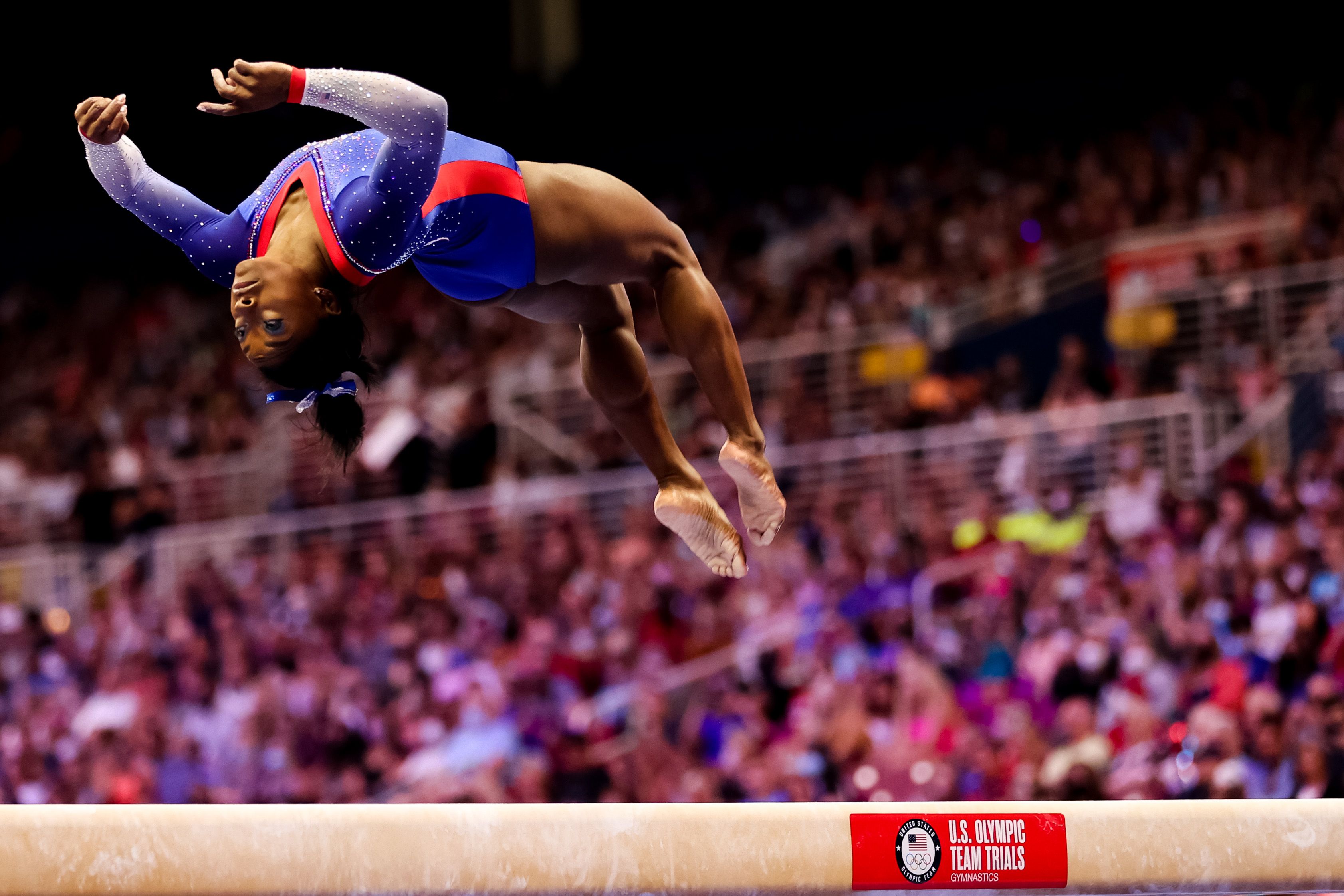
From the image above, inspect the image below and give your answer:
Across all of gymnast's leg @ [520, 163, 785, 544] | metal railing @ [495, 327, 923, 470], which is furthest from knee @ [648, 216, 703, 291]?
metal railing @ [495, 327, 923, 470]

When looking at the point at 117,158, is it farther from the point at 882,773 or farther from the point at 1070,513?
the point at 1070,513

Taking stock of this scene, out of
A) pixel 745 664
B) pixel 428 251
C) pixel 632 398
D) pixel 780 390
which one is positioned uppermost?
pixel 428 251

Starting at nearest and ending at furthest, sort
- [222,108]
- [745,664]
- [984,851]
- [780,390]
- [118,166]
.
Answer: [222,108] → [984,851] → [118,166] → [745,664] → [780,390]

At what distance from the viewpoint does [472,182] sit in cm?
358

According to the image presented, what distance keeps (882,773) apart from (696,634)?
2263 millimetres

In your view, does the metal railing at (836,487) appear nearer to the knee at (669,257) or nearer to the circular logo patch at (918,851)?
the knee at (669,257)

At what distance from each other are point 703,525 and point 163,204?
1.48 meters

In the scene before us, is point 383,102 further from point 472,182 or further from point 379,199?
point 472,182

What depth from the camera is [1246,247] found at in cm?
1084

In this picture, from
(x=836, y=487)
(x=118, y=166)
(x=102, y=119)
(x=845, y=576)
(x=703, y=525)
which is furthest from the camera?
(x=836, y=487)

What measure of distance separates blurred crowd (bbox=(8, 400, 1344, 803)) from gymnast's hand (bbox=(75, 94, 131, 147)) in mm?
4913

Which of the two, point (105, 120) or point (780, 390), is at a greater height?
point (105, 120)

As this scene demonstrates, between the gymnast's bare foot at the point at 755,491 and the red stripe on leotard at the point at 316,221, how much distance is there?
0.95 metres

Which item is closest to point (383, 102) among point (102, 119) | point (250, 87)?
point (250, 87)
